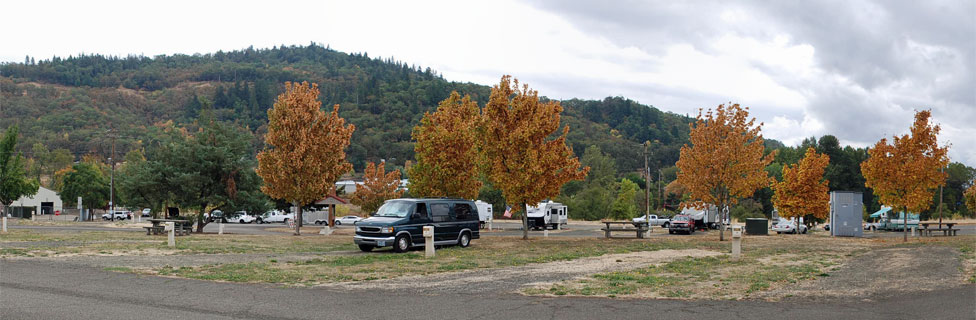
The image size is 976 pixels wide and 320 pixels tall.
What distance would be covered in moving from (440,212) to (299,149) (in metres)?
12.0

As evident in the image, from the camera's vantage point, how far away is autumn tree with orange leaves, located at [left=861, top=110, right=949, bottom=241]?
3077cm

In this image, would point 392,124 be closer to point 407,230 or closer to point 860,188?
point 860,188

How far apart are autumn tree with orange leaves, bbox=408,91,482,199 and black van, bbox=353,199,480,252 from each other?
685cm

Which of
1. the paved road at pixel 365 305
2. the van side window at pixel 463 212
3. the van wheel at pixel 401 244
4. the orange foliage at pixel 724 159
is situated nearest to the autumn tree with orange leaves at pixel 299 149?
the van side window at pixel 463 212

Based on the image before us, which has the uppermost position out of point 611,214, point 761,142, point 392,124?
point 392,124

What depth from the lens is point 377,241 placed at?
21344mm

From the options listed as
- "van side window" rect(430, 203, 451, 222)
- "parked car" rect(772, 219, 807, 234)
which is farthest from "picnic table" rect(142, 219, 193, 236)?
"parked car" rect(772, 219, 807, 234)

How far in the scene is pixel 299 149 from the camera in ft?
107

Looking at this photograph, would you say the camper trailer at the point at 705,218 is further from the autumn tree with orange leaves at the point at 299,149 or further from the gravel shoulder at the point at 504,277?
the gravel shoulder at the point at 504,277

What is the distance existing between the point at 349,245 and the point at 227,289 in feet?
43.9

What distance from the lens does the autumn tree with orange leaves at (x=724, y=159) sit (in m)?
31.5

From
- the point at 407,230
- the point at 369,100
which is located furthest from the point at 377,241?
the point at 369,100

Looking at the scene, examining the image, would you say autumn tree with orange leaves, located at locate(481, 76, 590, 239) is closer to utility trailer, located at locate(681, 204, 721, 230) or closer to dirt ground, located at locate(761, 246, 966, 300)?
dirt ground, located at locate(761, 246, 966, 300)

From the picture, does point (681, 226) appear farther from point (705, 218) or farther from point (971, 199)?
point (971, 199)
